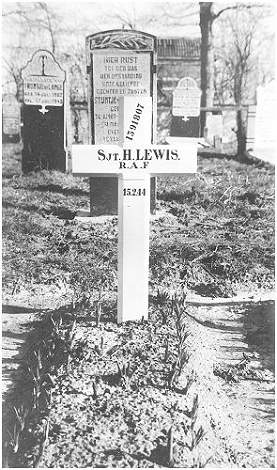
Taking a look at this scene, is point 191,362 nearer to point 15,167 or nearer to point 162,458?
point 162,458

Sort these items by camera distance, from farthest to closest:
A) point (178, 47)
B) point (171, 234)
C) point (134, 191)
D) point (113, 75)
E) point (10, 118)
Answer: point (178, 47)
point (10, 118)
point (113, 75)
point (171, 234)
point (134, 191)

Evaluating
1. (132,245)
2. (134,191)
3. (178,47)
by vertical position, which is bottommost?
(132,245)

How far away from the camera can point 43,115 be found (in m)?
8.33

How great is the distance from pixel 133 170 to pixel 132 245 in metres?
0.49

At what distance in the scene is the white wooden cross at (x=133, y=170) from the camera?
3.13 metres

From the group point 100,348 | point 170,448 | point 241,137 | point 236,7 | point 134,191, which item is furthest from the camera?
point 236,7

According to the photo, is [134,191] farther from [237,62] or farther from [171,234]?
[237,62]

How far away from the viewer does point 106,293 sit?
4086mm

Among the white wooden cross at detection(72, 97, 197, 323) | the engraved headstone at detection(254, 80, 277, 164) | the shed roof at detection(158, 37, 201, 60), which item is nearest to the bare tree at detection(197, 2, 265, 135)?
the engraved headstone at detection(254, 80, 277, 164)

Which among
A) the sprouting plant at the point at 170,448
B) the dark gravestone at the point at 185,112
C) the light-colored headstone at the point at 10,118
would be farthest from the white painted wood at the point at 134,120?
the light-colored headstone at the point at 10,118

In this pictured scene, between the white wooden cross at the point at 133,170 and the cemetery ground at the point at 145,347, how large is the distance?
0.25 m

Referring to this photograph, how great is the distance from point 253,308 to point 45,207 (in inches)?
137

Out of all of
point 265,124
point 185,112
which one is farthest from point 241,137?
point 185,112

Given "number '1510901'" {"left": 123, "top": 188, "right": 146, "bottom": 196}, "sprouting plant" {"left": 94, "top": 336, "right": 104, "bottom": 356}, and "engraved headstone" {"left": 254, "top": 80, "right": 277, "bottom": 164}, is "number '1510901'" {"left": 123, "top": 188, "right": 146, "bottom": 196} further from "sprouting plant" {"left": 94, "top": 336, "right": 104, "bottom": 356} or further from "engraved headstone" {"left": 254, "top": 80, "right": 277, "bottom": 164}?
"engraved headstone" {"left": 254, "top": 80, "right": 277, "bottom": 164}
